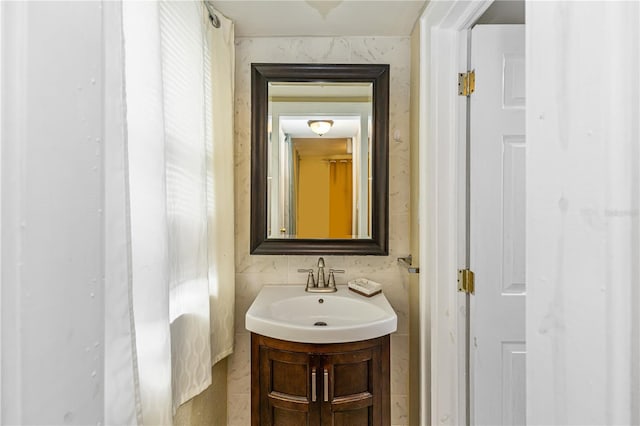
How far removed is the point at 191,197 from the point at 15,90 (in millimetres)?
843

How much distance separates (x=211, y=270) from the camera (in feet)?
4.66

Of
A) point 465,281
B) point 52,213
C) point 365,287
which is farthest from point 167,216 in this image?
point 465,281

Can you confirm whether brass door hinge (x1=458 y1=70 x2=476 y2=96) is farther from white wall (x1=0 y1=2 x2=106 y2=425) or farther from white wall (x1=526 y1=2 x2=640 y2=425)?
white wall (x1=0 y1=2 x2=106 y2=425)

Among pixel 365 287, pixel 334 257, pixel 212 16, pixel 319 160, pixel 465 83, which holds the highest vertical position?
pixel 212 16

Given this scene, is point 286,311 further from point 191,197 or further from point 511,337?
point 511,337

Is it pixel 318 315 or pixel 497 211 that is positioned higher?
pixel 497 211

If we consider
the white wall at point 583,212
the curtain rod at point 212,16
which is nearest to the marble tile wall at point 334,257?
the curtain rod at point 212,16

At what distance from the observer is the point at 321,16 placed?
155 centimetres

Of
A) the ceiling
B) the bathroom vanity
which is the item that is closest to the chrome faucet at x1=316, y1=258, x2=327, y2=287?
the bathroom vanity

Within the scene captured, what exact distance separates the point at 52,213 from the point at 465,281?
1.29 m

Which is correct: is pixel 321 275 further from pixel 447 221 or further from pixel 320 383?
pixel 447 221

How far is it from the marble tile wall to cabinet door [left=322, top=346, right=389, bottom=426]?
1.50ft

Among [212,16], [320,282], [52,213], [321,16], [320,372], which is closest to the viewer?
[52,213]

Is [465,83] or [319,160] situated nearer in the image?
[465,83]
